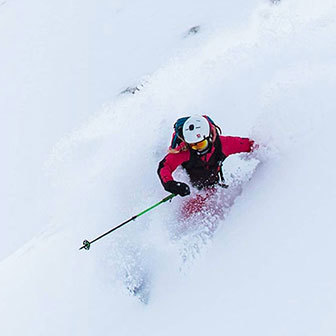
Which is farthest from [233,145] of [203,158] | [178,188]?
[178,188]

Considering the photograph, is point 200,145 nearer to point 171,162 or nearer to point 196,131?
point 196,131

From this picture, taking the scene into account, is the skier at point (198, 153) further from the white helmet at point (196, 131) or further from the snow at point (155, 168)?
the snow at point (155, 168)

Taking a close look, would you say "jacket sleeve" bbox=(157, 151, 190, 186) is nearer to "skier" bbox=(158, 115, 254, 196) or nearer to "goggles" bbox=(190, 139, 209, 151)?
"skier" bbox=(158, 115, 254, 196)

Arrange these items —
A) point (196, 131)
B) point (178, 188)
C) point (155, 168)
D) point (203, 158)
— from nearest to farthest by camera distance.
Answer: point (196, 131) → point (178, 188) → point (203, 158) → point (155, 168)

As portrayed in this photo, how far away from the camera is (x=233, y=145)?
3.71 m

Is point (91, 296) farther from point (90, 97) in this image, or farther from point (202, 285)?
point (90, 97)

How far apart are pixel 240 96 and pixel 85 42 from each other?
9.45ft

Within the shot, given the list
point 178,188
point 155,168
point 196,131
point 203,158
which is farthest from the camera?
point 155,168

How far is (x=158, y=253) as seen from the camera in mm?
4184

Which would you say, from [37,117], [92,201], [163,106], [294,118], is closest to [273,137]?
[294,118]

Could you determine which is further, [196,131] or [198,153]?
[198,153]

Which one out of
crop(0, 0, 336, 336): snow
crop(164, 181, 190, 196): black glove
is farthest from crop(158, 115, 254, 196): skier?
crop(0, 0, 336, 336): snow

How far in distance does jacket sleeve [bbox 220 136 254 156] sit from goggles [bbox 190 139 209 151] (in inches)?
9.2

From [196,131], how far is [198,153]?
0.26m
